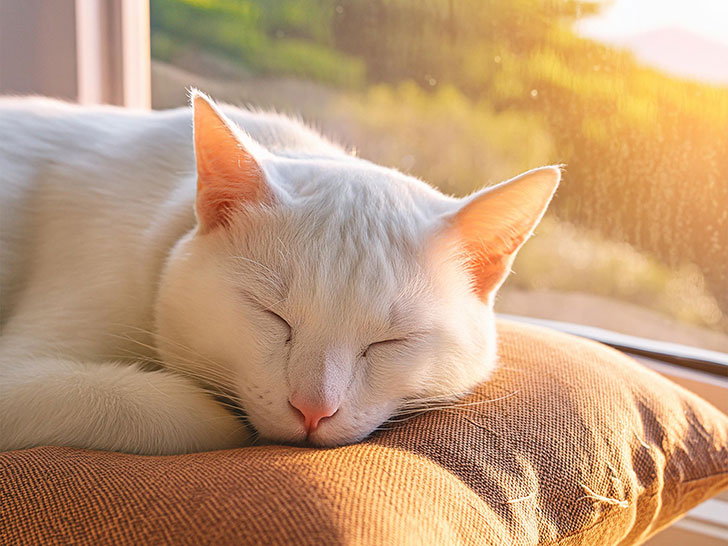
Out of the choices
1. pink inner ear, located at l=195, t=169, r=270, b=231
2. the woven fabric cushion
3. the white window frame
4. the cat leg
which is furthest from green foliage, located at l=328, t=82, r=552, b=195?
the cat leg

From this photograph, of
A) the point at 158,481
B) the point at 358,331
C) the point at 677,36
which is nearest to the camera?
the point at 158,481

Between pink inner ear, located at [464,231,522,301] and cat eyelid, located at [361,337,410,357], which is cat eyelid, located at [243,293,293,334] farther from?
pink inner ear, located at [464,231,522,301]

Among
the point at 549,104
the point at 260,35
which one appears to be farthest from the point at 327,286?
the point at 260,35

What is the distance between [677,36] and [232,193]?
3.83 ft

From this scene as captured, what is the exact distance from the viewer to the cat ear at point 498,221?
0.91 meters

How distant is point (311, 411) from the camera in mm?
787

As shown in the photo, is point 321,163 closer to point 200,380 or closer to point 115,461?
point 200,380

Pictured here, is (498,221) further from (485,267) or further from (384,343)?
(384,343)

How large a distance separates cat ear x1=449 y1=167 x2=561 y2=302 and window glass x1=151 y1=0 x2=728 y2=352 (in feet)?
2.23

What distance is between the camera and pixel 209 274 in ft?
3.04

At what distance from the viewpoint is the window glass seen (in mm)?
1592

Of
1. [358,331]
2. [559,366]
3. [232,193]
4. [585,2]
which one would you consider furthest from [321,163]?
[585,2]

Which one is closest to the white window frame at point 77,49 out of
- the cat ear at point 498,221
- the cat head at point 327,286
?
the cat head at point 327,286

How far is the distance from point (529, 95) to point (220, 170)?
106cm
